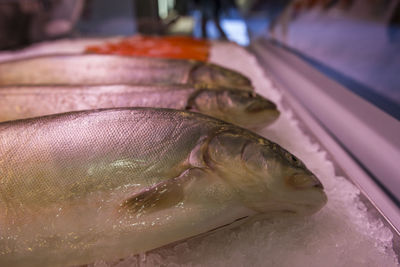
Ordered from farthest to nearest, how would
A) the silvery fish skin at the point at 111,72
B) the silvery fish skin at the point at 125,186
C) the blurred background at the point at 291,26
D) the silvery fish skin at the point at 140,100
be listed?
the blurred background at the point at 291,26, the silvery fish skin at the point at 111,72, the silvery fish skin at the point at 140,100, the silvery fish skin at the point at 125,186

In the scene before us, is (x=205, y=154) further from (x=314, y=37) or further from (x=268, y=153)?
(x=314, y=37)

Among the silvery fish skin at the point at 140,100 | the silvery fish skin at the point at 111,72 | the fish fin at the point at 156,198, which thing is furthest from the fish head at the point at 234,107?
the fish fin at the point at 156,198

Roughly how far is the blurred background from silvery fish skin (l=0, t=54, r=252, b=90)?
701mm

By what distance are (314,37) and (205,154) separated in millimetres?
3339

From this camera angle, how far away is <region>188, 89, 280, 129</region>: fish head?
3.25ft

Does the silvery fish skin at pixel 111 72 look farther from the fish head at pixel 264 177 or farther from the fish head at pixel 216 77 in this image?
the fish head at pixel 264 177

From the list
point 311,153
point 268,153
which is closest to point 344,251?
point 268,153

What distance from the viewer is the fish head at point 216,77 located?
4.39ft

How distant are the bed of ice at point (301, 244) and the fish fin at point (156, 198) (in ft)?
0.35

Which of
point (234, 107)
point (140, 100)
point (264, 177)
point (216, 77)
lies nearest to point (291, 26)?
point (216, 77)

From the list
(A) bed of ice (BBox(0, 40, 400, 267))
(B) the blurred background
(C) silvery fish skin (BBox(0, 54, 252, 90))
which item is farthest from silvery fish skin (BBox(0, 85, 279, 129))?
(B) the blurred background

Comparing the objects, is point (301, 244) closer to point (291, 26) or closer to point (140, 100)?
point (140, 100)

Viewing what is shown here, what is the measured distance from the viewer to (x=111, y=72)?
1.30 m

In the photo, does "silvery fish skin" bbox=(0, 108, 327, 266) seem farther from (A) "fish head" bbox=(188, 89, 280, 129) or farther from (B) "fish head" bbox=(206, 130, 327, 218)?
(A) "fish head" bbox=(188, 89, 280, 129)
